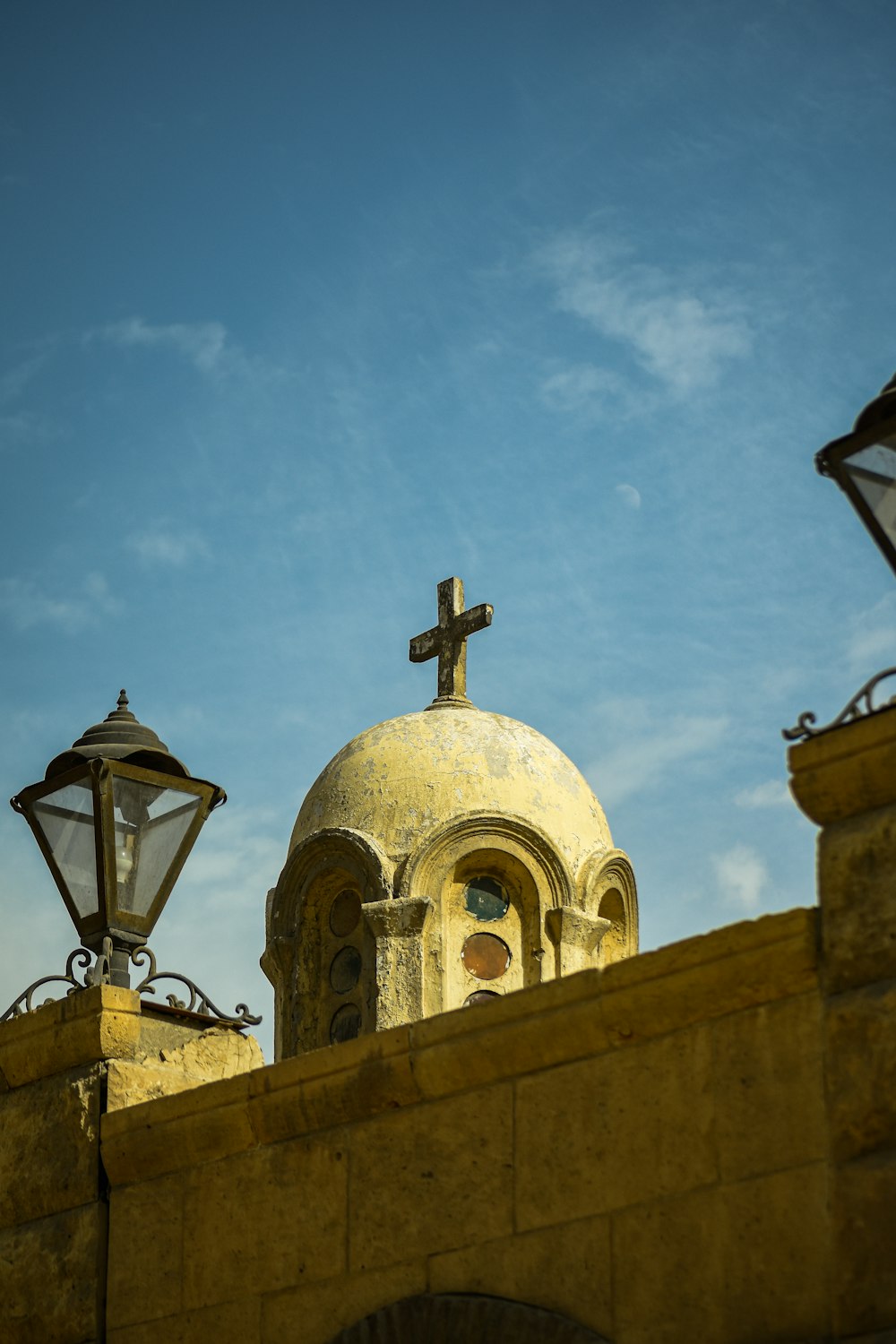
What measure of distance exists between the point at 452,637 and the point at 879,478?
9084 mm

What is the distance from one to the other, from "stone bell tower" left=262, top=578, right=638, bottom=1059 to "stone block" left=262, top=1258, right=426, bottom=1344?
21.2ft

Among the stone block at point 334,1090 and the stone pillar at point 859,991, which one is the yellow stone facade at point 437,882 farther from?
the stone pillar at point 859,991

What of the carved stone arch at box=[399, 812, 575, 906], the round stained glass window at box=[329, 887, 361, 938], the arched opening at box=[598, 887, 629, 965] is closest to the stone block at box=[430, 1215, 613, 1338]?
the carved stone arch at box=[399, 812, 575, 906]

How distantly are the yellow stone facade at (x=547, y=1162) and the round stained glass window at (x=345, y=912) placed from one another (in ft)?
20.9

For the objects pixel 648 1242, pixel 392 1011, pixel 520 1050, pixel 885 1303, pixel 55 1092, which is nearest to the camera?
pixel 885 1303

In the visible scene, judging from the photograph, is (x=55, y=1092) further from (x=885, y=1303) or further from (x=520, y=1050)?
(x=885, y=1303)

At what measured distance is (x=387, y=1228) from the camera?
5398 mm

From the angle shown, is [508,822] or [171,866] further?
[508,822]

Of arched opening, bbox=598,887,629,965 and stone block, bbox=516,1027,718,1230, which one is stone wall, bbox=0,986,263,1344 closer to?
stone block, bbox=516,1027,718,1230

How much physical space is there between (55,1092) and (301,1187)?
121 centimetres

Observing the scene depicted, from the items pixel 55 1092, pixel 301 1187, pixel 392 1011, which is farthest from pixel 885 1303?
pixel 392 1011

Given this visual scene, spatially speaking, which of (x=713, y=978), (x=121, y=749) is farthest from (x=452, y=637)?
(x=713, y=978)

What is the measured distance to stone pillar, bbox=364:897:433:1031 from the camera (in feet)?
A: 39.5

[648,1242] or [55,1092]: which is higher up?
Result: [55,1092]
